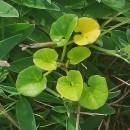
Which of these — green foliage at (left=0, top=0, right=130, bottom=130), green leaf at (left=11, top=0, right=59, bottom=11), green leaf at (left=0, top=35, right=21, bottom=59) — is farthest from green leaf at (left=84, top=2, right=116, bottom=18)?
green leaf at (left=0, top=35, right=21, bottom=59)

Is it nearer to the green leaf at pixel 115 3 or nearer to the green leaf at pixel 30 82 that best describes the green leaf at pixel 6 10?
the green leaf at pixel 30 82

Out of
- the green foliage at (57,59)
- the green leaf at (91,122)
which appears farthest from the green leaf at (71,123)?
the green leaf at (91,122)

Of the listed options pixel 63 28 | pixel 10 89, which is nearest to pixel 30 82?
pixel 10 89

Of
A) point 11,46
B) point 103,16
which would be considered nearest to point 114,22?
point 103,16

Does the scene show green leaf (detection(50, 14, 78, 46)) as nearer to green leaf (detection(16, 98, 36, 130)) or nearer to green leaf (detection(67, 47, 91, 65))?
green leaf (detection(67, 47, 91, 65))

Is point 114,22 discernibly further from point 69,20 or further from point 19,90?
point 19,90

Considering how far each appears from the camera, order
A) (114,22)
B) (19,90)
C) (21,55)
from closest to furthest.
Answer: (19,90)
(21,55)
(114,22)

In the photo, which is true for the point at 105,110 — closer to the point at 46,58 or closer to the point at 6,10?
the point at 46,58

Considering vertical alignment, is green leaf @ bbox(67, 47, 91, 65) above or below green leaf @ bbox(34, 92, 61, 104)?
above
